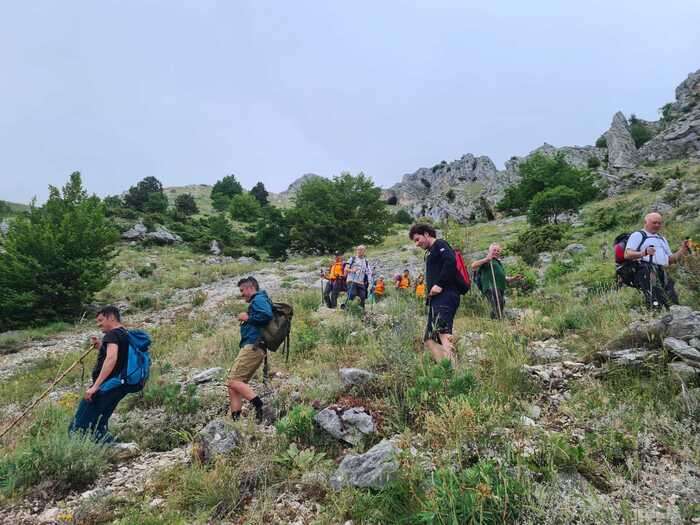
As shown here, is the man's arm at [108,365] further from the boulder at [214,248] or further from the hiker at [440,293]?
the boulder at [214,248]

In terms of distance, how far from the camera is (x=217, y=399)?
202 inches

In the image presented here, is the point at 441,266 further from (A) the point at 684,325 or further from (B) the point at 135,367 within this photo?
(B) the point at 135,367

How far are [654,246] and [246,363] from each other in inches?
201

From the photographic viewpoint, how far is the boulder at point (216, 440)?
341 centimetres

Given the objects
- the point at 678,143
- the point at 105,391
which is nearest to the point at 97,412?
the point at 105,391

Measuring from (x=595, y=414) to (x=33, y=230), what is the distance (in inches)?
659

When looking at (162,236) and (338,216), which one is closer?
(338,216)

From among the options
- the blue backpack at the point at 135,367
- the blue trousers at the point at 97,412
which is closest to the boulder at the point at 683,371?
the blue backpack at the point at 135,367

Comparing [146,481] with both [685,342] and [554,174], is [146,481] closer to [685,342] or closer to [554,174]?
[685,342]

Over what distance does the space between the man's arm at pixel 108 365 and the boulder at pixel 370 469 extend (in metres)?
2.69

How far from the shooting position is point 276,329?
4.83m

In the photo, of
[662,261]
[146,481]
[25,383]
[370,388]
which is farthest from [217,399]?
[662,261]

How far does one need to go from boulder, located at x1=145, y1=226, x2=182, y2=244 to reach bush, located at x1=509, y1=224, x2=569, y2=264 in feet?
77.8

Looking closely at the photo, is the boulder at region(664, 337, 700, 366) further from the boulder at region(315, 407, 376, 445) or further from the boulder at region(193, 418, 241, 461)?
the boulder at region(193, 418, 241, 461)
